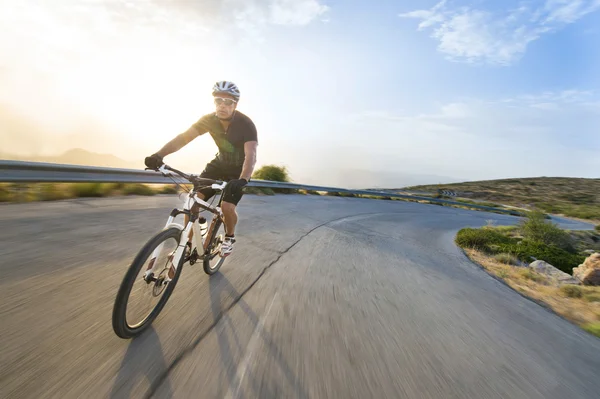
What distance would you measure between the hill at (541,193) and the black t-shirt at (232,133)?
161 feet

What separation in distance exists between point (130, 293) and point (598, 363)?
4352mm

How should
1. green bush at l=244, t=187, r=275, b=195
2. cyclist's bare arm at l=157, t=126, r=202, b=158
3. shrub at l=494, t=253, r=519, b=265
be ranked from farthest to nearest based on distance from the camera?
green bush at l=244, t=187, r=275, b=195 < shrub at l=494, t=253, r=519, b=265 < cyclist's bare arm at l=157, t=126, r=202, b=158

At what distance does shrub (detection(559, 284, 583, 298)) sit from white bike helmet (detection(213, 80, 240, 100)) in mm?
6403

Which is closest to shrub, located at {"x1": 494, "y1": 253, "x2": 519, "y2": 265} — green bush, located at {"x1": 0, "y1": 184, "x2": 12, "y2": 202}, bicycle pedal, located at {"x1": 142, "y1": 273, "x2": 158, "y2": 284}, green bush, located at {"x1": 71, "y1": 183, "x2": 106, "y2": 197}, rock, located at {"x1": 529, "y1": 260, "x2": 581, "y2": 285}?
rock, located at {"x1": 529, "y1": 260, "x2": 581, "y2": 285}

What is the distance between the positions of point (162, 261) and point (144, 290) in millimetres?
266

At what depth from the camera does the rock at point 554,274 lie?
605 centimetres

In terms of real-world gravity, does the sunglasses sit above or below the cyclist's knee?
above

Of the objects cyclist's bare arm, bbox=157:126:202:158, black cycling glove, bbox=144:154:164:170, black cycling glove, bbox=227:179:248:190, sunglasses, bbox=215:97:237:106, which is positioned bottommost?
black cycling glove, bbox=227:179:248:190

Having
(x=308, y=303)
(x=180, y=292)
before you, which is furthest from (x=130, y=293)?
A: (x=308, y=303)

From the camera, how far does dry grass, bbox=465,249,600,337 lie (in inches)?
159

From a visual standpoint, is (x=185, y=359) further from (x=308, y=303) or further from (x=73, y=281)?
(x=73, y=281)

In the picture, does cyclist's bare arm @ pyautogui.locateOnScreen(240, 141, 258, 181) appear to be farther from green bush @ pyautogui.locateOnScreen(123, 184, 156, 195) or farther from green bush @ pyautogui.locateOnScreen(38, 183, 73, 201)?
green bush @ pyautogui.locateOnScreen(123, 184, 156, 195)

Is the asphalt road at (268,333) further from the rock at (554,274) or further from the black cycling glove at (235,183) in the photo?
the rock at (554,274)

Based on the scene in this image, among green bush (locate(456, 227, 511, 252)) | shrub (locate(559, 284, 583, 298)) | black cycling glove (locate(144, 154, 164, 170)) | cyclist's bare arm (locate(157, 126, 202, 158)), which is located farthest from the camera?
green bush (locate(456, 227, 511, 252))
